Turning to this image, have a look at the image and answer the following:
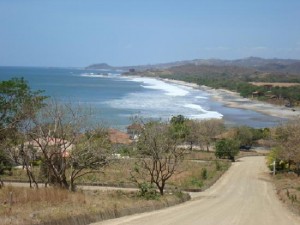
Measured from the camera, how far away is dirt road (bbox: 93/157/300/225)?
50.6 feet

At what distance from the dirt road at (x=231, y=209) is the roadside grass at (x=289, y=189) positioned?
1.41 feet

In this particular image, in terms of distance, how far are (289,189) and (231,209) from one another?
11.1 meters

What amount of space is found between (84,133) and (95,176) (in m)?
11.7

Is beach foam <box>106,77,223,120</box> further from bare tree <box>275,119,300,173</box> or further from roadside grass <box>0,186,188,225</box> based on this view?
roadside grass <box>0,186,188,225</box>

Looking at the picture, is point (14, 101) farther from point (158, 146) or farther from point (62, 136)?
point (158, 146)

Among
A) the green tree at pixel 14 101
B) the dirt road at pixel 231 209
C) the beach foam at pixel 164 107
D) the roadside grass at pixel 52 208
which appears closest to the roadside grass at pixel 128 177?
the dirt road at pixel 231 209

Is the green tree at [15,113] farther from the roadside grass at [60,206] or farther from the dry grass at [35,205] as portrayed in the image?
the dry grass at [35,205]

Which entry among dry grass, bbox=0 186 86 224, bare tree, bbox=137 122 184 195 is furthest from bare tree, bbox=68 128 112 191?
dry grass, bbox=0 186 86 224

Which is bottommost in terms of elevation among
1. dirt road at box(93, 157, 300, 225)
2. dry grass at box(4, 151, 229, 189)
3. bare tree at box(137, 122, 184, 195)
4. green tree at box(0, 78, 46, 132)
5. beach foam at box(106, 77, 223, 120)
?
beach foam at box(106, 77, 223, 120)

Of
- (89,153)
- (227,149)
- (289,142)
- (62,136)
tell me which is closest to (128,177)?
(289,142)

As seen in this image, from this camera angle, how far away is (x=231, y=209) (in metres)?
20.3

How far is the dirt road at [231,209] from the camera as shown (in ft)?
50.6

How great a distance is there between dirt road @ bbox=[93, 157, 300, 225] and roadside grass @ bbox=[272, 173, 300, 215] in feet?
1.41

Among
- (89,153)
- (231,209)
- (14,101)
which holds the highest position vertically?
(14,101)
